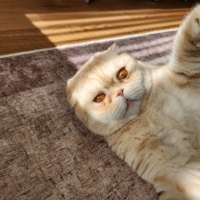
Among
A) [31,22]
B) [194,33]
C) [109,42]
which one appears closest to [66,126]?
[194,33]

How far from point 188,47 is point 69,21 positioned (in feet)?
3.99

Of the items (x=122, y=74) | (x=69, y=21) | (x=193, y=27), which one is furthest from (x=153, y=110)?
(x=69, y=21)

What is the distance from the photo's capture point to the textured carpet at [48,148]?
3.84ft

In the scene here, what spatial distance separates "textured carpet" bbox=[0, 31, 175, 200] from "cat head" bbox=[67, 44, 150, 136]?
0.29 ft

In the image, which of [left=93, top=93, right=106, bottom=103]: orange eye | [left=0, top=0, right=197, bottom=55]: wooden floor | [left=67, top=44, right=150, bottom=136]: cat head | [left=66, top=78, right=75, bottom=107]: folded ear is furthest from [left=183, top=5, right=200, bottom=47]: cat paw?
[left=0, top=0, right=197, bottom=55]: wooden floor

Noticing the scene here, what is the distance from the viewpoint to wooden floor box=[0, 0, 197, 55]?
6.42 feet

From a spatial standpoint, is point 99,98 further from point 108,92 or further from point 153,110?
point 153,110

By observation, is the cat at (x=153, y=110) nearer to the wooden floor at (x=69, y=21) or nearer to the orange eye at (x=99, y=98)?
the orange eye at (x=99, y=98)

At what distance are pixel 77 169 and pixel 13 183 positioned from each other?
0.78 ft

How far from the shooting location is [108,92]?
4.48ft

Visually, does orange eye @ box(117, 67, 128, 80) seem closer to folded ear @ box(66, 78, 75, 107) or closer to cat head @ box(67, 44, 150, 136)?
cat head @ box(67, 44, 150, 136)

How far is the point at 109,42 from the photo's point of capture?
2.12 meters

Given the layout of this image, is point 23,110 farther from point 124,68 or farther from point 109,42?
point 109,42

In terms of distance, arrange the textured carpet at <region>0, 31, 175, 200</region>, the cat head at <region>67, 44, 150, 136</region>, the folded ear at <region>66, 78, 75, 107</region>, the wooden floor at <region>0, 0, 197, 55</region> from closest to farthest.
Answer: the textured carpet at <region>0, 31, 175, 200</region>
the cat head at <region>67, 44, 150, 136</region>
the folded ear at <region>66, 78, 75, 107</region>
the wooden floor at <region>0, 0, 197, 55</region>
